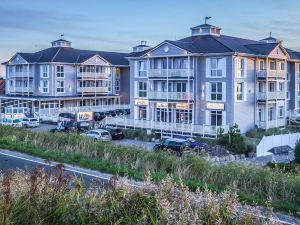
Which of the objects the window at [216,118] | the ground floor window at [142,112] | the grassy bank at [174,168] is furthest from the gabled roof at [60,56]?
the grassy bank at [174,168]

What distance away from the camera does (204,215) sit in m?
5.04

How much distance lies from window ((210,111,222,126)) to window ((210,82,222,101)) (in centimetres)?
126

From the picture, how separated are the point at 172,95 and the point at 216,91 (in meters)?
4.35

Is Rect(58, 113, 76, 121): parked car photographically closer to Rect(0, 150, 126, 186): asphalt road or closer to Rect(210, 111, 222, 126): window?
Rect(210, 111, 222, 126): window

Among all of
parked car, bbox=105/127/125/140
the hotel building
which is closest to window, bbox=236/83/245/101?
the hotel building

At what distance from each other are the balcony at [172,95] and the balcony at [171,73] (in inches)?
63.6

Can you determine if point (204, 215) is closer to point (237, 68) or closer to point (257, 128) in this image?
point (237, 68)

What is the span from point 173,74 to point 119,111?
21001mm

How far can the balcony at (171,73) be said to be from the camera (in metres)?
39.9

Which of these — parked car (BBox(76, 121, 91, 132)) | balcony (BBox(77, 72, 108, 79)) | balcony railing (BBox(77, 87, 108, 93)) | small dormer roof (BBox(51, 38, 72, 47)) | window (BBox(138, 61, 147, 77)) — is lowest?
parked car (BBox(76, 121, 91, 132))

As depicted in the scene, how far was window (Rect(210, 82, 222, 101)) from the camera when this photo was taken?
38812 millimetres

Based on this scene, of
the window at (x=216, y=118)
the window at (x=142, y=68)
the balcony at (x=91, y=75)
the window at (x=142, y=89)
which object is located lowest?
the window at (x=216, y=118)

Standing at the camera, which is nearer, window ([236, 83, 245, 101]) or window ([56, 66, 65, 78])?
window ([236, 83, 245, 101])

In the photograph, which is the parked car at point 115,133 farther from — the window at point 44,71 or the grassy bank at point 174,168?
the window at point 44,71
